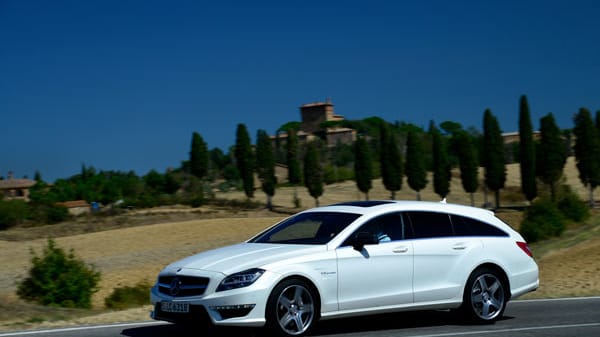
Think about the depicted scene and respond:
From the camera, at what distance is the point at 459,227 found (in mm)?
10664

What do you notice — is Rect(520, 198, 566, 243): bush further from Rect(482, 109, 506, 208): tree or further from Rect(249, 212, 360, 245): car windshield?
Rect(249, 212, 360, 245): car windshield

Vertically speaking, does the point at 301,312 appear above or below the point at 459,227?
below

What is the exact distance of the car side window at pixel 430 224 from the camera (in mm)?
10273

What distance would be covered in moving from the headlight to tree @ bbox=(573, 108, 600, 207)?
66.2m

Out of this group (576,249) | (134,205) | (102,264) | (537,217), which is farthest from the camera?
(134,205)

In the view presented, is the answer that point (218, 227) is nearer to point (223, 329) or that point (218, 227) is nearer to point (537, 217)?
point (537, 217)

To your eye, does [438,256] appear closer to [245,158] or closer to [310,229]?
[310,229]

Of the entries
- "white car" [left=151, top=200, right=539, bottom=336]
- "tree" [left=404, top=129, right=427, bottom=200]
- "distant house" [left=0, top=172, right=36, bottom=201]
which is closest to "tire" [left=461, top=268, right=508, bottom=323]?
"white car" [left=151, top=200, right=539, bottom=336]

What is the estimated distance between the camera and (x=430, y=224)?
1043 cm

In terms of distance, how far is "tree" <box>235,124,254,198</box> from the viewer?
7588 cm

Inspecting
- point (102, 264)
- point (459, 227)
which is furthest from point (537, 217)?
point (459, 227)

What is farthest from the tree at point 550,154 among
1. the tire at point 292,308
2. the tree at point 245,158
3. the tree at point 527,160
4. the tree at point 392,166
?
the tire at point 292,308

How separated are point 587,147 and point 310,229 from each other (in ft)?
213

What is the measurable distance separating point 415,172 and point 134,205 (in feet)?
91.7
